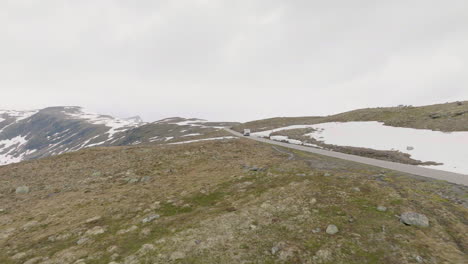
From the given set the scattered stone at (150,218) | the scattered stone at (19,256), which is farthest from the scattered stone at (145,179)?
the scattered stone at (19,256)

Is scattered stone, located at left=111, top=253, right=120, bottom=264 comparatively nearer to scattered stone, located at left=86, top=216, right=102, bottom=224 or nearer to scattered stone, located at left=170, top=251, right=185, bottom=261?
scattered stone, located at left=170, top=251, right=185, bottom=261

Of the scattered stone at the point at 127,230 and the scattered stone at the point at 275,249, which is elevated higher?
the scattered stone at the point at 275,249

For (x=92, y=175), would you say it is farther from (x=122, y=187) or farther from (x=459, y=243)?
(x=459, y=243)

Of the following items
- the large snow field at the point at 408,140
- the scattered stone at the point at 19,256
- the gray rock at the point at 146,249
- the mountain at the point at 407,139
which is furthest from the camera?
the mountain at the point at 407,139

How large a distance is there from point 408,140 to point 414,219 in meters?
30.6

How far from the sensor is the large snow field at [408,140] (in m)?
26.6

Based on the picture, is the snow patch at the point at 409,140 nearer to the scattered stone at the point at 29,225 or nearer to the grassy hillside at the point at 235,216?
the grassy hillside at the point at 235,216

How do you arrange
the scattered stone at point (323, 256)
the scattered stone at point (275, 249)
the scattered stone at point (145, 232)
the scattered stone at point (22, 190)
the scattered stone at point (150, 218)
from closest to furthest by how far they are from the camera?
1. the scattered stone at point (323, 256)
2. the scattered stone at point (275, 249)
3. the scattered stone at point (145, 232)
4. the scattered stone at point (150, 218)
5. the scattered stone at point (22, 190)

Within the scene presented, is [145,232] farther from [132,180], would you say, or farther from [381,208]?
[381,208]

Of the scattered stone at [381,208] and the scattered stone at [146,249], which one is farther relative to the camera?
the scattered stone at [381,208]

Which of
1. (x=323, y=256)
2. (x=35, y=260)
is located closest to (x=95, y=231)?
(x=35, y=260)

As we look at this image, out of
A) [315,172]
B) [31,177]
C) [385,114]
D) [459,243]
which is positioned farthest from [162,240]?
[385,114]

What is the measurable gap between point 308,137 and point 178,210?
131ft

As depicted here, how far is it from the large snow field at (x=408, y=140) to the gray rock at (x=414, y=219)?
55.5 ft
